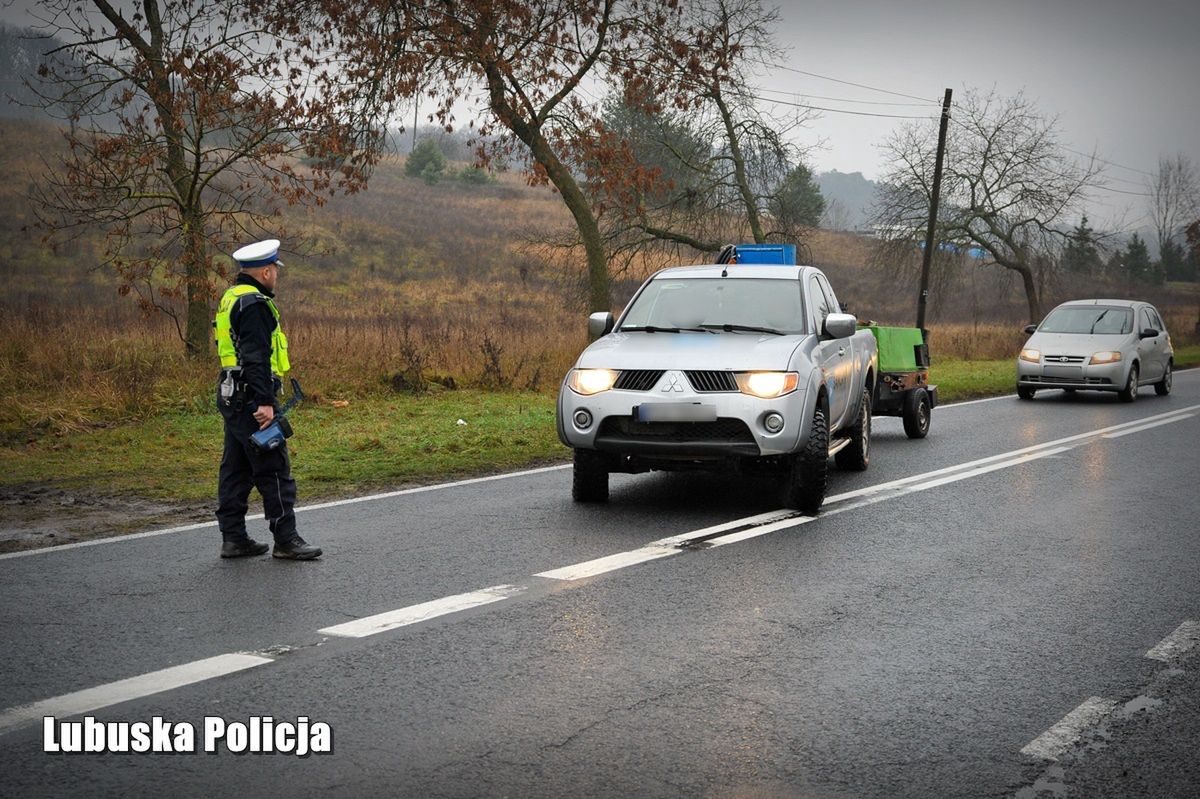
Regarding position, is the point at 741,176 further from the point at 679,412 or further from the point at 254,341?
the point at 254,341

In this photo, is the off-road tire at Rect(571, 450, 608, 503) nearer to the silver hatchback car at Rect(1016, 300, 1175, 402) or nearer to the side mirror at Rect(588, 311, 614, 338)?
the side mirror at Rect(588, 311, 614, 338)

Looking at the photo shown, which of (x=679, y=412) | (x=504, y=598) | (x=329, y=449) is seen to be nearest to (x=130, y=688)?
(x=504, y=598)

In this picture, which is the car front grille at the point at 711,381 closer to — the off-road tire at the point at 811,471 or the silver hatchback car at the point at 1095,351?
the off-road tire at the point at 811,471

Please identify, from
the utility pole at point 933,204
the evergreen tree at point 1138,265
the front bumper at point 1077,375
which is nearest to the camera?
the front bumper at point 1077,375

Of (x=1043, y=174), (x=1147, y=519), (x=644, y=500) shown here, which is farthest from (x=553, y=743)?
(x=1043, y=174)

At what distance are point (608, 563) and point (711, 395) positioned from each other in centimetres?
203

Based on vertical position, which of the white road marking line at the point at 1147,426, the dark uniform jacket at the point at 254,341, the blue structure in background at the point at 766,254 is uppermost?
the blue structure in background at the point at 766,254

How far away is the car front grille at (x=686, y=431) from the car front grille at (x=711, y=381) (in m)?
0.25

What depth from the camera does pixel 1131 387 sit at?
21.6 metres

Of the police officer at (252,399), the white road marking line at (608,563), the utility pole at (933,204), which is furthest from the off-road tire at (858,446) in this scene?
the utility pole at (933,204)

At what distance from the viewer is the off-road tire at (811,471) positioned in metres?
9.04

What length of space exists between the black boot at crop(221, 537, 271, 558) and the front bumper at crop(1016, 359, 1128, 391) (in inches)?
662

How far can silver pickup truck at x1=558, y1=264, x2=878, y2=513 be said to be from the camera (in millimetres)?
8805

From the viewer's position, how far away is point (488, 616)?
5934 millimetres
